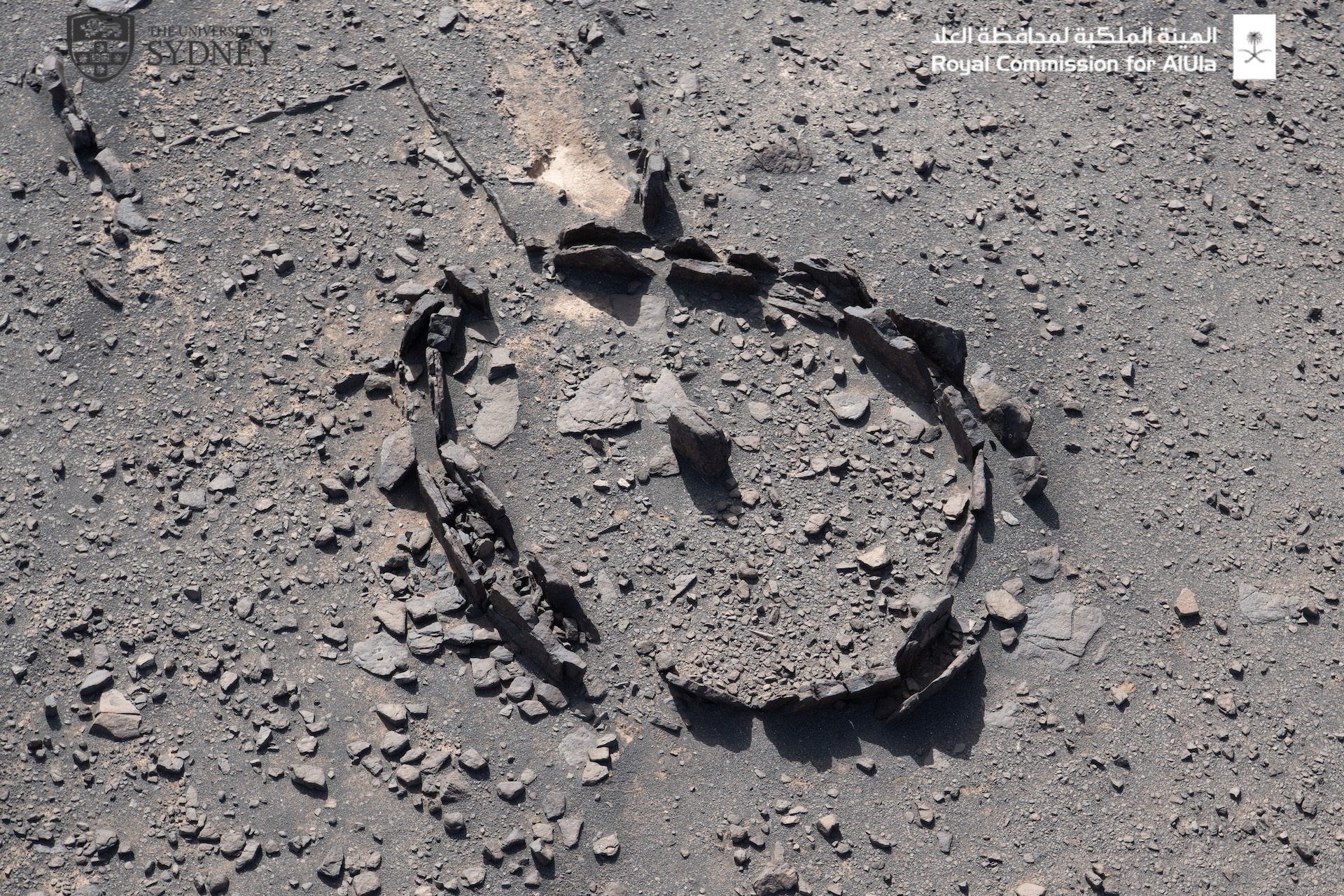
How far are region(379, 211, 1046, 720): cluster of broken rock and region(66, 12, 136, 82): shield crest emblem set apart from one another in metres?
5.35

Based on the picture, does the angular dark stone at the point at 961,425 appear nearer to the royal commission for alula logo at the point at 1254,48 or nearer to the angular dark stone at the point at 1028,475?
the angular dark stone at the point at 1028,475

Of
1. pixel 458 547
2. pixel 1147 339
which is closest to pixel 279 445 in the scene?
pixel 458 547

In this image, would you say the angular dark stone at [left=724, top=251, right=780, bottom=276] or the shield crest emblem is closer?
the angular dark stone at [left=724, top=251, right=780, bottom=276]

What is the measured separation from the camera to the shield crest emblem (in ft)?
40.0

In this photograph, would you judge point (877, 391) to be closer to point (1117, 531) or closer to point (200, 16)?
point (1117, 531)

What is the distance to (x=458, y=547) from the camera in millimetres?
8805

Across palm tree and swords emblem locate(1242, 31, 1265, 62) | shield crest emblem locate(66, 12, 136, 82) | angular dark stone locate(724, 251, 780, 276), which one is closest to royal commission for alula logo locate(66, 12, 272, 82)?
shield crest emblem locate(66, 12, 136, 82)

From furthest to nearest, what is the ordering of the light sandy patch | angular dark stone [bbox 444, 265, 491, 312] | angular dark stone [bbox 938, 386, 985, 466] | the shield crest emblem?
1. the shield crest emblem
2. the light sandy patch
3. angular dark stone [bbox 444, 265, 491, 312]
4. angular dark stone [bbox 938, 386, 985, 466]

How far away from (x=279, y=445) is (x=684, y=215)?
4.79 m

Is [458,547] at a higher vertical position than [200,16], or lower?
lower

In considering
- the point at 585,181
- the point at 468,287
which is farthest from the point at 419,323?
the point at 585,181

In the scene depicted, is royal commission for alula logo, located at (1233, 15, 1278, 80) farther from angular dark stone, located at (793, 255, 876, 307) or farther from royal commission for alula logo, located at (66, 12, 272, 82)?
royal commission for alula logo, located at (66, 12, 272, 82)

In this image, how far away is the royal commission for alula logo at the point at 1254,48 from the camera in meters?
12.4

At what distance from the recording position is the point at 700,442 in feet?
30.1
